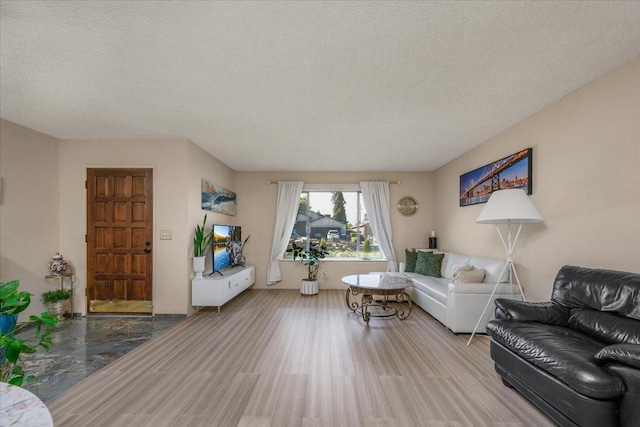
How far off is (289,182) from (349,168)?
53.1 inches

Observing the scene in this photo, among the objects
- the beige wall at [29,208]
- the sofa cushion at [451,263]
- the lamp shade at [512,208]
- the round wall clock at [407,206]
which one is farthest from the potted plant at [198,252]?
the round wall clock at [407,206]

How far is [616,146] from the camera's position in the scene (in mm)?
2447

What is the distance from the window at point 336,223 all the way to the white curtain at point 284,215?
0.26 m

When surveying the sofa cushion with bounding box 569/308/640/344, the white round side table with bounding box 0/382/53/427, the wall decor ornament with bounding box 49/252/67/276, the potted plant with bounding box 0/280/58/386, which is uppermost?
the potted plant with bounding box 0/280/58/386

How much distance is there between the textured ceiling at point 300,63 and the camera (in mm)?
1816

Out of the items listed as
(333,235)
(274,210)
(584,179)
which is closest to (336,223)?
(333,235)

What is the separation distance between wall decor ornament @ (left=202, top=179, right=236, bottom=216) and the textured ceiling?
1.23 m

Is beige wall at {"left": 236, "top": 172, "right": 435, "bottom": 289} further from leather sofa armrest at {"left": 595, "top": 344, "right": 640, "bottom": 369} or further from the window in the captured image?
leather sofa armrest at {"left": 595, "top": 344, "right": 640, "bottom": 369}

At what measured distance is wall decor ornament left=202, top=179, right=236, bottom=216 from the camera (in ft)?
15.9

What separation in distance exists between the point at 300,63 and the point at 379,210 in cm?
447

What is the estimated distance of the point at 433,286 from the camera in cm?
426

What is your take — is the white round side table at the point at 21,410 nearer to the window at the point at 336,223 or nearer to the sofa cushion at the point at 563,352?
the sofa cushion at the point at 563,352

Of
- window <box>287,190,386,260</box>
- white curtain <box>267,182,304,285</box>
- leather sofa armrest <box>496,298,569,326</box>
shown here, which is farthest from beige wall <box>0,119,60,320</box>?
leather sofa armrest <box>496,298,569,326</box>

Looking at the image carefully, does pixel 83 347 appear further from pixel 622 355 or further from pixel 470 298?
pixel 622 355
